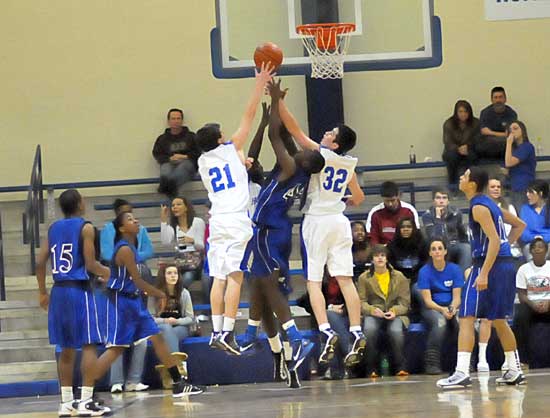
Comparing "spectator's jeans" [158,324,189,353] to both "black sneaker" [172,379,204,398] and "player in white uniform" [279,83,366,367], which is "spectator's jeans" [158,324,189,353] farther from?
"player in white uniform" [279,83,366,367]

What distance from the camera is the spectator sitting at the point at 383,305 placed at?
1205 cm

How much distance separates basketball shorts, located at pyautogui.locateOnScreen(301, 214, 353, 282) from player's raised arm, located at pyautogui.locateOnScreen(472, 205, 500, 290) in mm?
1036

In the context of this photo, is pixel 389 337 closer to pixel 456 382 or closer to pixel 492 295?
pixel 456 382

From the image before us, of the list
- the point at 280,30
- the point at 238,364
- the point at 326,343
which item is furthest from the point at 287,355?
the point at 280,30

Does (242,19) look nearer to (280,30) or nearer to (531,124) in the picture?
(280,30)

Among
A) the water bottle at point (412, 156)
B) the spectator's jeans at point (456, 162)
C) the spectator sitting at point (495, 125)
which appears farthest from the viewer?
the water bottle at point (412, 156)

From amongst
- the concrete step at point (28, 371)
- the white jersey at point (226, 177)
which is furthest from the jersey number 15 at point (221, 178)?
the concrete step at point (28, 371)

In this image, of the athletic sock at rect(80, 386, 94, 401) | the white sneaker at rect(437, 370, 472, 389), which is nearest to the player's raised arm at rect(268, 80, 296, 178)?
the white sneaker at rect(437, 370, 472, 389)

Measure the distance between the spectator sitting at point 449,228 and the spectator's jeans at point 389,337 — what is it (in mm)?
1175

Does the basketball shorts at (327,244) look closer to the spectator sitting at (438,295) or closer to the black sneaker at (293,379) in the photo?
the black sneaker at (293,379)

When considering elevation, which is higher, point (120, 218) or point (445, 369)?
point (120, 218)

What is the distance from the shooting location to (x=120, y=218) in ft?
33.2

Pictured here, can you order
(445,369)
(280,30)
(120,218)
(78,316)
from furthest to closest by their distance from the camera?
1. (445,369)
2. (280,30)
3. (120,218)
4. (78,316)

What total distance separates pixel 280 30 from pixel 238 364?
3344 millimetres
